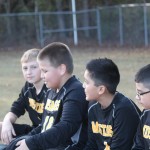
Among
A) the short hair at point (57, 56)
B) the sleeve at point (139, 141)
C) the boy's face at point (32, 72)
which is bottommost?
the sleeve at point (139, 141)

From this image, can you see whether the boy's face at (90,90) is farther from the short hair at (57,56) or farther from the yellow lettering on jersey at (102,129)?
the short hair at (57,56)

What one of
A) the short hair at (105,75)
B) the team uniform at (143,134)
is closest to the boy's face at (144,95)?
the team uniform at (143,134)

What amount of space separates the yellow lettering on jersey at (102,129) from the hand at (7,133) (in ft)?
3.35

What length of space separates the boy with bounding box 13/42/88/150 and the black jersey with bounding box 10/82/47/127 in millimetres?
450

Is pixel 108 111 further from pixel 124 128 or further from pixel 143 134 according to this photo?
pixel 143 134

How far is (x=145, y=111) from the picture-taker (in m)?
4.00

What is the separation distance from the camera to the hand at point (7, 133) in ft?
16.2

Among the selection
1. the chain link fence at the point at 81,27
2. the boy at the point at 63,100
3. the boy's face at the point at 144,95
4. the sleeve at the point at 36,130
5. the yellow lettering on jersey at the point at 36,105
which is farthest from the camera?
the chain link fence at the point at 81,27

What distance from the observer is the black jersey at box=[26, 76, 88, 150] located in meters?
4.09

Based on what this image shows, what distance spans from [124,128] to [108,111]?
0.68 ft

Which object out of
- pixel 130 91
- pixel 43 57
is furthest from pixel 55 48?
pixel 130 91

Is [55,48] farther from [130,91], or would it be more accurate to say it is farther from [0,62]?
[0,62]

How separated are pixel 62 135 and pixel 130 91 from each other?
557 centimetres

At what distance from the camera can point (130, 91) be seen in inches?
378
